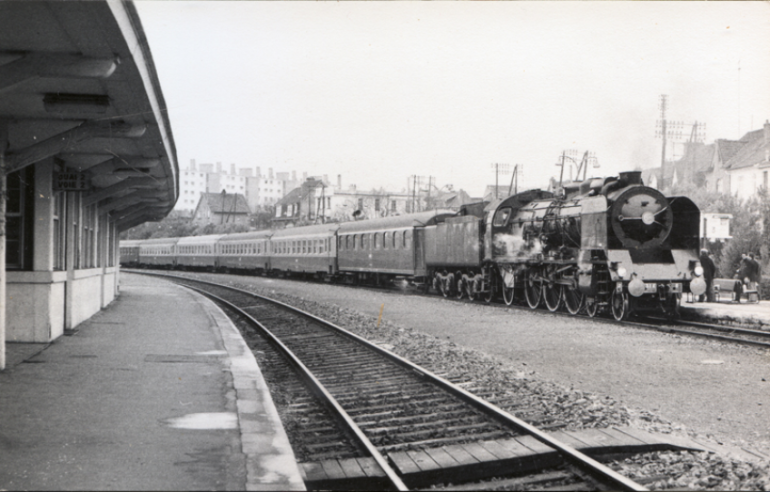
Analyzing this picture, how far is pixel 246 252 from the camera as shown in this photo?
42844 millimetres

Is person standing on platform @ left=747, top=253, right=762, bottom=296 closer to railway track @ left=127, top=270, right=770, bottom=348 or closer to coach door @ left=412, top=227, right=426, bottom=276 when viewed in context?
railway track @ left=127, top=270, right=770, bottom=348

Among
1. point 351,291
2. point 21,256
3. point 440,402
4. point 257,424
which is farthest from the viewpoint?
point 351,291

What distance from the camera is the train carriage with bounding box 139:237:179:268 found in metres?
54.5

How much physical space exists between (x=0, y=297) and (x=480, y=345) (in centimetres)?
687

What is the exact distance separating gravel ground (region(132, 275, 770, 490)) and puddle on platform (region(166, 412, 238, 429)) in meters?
2.97

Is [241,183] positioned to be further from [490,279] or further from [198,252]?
[490,279]

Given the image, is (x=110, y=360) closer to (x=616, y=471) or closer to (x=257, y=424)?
(x=257, y=424)

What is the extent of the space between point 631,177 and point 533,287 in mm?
3962

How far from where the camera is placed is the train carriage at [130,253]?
61.4 meters

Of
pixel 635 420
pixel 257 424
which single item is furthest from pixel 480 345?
pixel 257 424

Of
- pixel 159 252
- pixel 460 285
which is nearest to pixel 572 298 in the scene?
pixel 460 285

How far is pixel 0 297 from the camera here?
7.70 m

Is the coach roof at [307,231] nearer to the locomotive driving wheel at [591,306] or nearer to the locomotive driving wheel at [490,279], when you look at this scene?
the locomotive driving wheel at [490,279]

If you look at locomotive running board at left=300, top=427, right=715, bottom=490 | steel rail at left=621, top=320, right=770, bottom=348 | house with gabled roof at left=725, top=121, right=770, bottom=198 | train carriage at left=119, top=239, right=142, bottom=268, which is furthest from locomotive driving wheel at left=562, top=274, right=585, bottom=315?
train carriage at left=119, top=239, right=142, bottom=268
